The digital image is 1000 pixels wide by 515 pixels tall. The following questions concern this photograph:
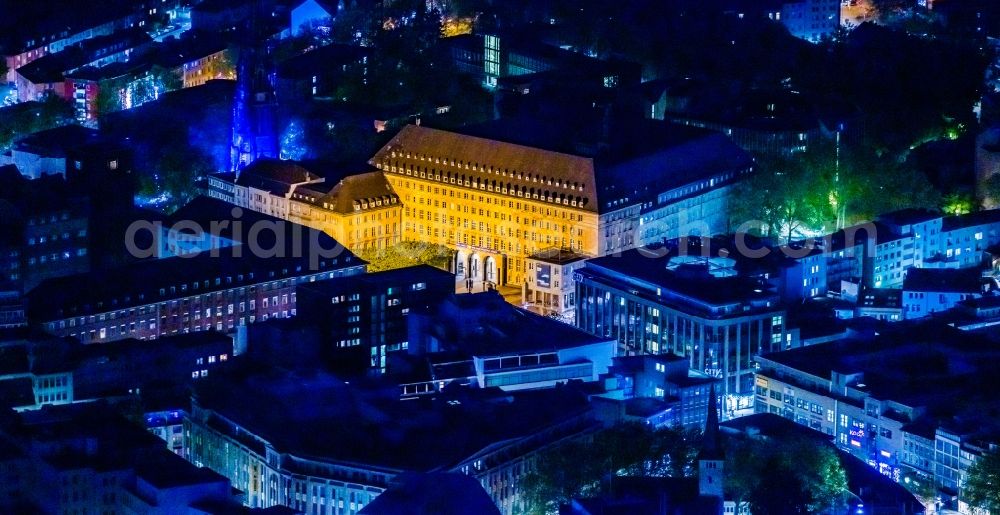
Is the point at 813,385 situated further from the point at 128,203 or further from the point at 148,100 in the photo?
the point at 148,100

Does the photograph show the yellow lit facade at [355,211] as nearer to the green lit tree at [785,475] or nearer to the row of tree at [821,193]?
the row of tree at [821,193]

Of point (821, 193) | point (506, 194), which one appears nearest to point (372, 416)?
point (506, 194)

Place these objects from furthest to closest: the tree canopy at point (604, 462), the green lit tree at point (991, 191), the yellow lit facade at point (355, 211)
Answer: the green lit tree at point (991, 191) → the yellow lit facade at point (355, 211) → the tree canopy at point (604, 462)

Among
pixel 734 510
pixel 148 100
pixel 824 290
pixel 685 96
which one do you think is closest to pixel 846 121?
pixel 685 96

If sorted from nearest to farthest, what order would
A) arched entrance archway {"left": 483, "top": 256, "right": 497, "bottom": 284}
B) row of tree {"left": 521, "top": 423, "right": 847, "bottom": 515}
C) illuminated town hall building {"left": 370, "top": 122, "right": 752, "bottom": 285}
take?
row of tree {"left": 521, "top": 423, "right": 847, "bottom": 515} < illuminated town hall building {"left": 370, "top": 122, "right": 752, "bottom": 285} < arched entrance archway {"left": 483, "top": 256, "right": 497, "bottom": 284}

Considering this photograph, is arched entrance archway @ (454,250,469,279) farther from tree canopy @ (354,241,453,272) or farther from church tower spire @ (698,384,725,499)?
church tower spire @ (698,384,725,499)

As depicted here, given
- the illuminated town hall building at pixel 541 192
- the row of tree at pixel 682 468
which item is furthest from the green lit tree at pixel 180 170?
the row of tree at pixel 682 468

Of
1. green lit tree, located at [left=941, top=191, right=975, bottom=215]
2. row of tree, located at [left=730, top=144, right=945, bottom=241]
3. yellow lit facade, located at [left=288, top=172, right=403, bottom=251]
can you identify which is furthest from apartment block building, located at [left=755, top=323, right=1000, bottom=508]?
yellow lit facade, located at [left=288, top=172, right=403, bottom=251]
